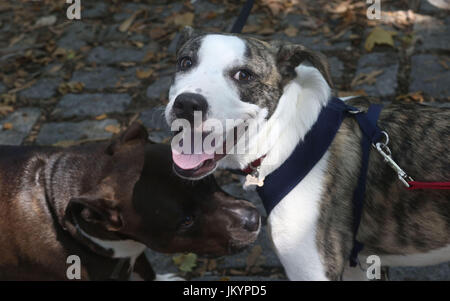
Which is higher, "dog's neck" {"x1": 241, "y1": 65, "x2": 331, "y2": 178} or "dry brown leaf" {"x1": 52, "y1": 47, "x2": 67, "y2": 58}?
"dog's neck" {"x1": 241, "y1": 65, "x2": 331, "y2": 178}

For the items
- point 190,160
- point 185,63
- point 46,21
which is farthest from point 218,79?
point 46,21

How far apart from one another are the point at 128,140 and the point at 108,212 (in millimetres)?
523

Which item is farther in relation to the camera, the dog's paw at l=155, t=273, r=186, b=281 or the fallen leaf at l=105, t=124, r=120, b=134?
the fallen leaf at l=105, t=124, r=120, b=134

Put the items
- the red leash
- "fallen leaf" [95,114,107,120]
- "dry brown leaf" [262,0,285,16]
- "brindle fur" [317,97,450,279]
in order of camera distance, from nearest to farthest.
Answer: the red leash, "brindle fur" [317,97,450,279], "fallen leaf" [95,114,107,120], "dry brown leaf" [262,0,285,16]

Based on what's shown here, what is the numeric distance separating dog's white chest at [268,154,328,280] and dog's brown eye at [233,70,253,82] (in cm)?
59


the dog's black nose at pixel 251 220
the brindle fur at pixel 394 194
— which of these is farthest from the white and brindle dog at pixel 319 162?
the dog's black nose at pixel 251 220

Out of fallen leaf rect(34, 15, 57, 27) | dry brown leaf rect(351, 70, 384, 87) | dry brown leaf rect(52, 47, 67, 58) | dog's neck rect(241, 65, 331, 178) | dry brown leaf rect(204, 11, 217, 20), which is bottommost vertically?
fallen leaf rect(34, 15, 57, 27)

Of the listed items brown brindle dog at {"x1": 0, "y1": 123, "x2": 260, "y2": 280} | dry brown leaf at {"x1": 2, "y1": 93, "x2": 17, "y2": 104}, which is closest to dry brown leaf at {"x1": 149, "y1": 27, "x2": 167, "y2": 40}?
dry brown leaf at {"x1": 2, "y1": 93, "x2": 17, "y2": 104}

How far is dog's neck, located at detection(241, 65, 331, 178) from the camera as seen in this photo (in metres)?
2.89

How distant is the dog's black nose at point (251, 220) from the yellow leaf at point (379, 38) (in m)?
2.75

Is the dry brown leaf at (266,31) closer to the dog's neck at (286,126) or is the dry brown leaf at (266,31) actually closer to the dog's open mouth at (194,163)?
the dog's neck at (286,126)

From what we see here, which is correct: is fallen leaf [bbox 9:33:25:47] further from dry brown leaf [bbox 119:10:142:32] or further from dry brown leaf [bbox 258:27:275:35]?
dry brown leaf [bbox 258:27:275:35]

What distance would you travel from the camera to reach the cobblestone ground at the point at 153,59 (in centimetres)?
486
